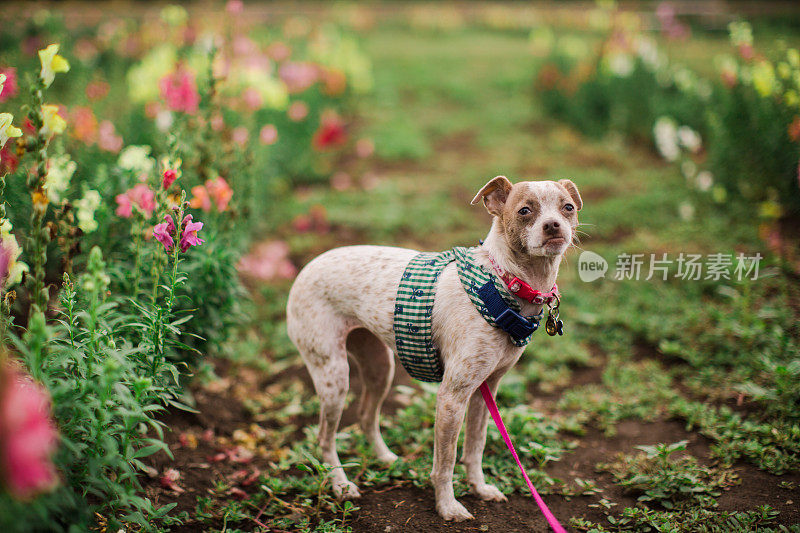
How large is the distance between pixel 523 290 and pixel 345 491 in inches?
59.6

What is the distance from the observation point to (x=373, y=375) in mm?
3361

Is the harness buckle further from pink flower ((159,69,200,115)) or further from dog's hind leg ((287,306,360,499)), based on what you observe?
pink flower ((159,69,200,115))

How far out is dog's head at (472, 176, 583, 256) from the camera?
2.47 metres

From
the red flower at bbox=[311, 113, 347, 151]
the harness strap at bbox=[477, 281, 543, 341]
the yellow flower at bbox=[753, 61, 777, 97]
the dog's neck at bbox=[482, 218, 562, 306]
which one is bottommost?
the harness strap at bbox=[477, 281, 543, 341]

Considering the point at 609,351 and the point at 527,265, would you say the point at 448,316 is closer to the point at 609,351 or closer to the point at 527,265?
the point at 527,265

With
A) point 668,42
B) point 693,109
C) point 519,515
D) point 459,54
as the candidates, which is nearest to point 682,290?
point 519,515

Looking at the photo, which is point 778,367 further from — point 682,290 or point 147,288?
point 147,288

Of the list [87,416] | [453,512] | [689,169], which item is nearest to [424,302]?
[453,512]

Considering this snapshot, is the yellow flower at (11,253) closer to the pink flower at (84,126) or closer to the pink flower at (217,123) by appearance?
the pink flower at (217,123)

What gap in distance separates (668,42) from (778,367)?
13432 millimetres

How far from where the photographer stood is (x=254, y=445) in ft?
12.1

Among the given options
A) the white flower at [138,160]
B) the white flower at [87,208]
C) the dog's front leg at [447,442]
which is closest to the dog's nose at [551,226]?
the dog's front leg at [447,442]

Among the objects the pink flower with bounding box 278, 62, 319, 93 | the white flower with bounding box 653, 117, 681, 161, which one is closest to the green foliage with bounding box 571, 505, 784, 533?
the white flower with bounding box 653, 117, 681, 161

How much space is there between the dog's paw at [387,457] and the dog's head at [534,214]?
160 centimetres
